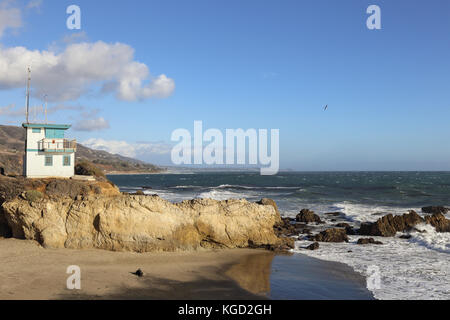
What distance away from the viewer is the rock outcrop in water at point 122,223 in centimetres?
1510

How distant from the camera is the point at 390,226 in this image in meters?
22.1

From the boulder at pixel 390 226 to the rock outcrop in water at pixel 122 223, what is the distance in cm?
847

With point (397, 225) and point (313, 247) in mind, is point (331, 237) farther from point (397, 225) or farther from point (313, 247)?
point (397, 225)

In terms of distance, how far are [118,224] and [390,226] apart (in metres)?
16.8

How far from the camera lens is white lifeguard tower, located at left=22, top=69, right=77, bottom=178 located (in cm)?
2514

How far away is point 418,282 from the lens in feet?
40.2

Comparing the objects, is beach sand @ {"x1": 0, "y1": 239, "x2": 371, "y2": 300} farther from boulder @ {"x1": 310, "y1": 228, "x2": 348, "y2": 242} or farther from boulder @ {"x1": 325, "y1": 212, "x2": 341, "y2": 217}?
boulder @ {"x1": 325, "y1": 212, "x2": 341, "y2": 217}

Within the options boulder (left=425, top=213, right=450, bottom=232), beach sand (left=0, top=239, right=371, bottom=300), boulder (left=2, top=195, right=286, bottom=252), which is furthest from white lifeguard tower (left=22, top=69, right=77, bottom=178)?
boulder (left=425, top=213, right=450, bottom=232)

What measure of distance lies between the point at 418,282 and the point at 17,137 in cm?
17451

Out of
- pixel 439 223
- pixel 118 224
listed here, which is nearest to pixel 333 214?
pixel 439 223

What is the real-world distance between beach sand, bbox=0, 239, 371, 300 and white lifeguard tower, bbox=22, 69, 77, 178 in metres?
10.7

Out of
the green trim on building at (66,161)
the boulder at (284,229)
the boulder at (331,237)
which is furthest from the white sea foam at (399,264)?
the green trim on building at (66,161)

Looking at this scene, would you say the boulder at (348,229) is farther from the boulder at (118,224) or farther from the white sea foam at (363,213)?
the boulder at (118,224)

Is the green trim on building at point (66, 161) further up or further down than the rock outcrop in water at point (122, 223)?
further up
